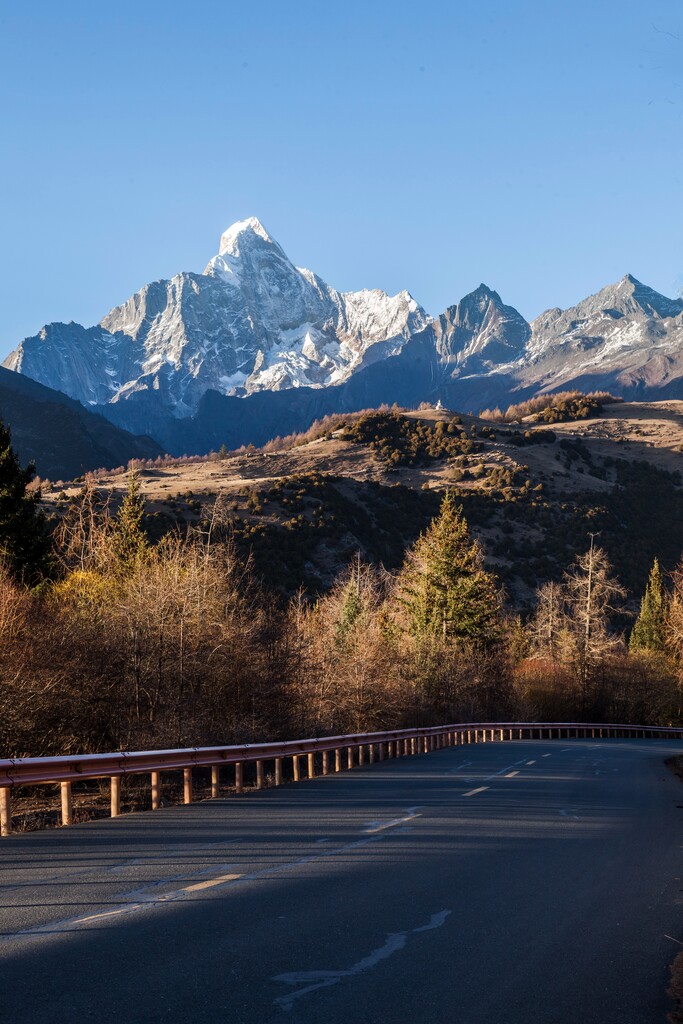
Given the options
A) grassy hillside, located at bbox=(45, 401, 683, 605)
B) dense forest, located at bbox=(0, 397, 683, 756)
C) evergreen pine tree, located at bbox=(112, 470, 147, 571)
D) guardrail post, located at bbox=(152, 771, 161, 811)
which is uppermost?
grassy hillside, located at bbox=(45, 401, 683, 605)

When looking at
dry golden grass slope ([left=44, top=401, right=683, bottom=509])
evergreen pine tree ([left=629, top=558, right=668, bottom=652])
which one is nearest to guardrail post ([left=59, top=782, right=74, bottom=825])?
evergreen pine tree ([left=629, top=558, right=668, bottom=652])

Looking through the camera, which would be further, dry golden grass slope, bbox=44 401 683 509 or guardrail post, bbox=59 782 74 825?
dry golden grass slope, bbox=44 401 683 509

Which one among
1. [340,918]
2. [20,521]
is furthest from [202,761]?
[20,521]

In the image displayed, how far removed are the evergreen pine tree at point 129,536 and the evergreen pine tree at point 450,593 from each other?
14362 millimetres

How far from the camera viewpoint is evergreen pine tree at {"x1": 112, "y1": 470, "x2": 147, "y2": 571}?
1182 inches

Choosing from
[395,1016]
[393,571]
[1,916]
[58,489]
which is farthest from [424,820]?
[58,489]

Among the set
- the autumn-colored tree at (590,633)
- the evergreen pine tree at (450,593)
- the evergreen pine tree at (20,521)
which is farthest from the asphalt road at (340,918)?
the autumn-colored tree at (590,633)

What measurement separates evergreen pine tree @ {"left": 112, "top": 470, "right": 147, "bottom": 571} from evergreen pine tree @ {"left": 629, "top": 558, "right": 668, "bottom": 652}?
4252 centimetres

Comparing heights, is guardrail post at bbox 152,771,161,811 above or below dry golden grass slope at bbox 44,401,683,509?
below

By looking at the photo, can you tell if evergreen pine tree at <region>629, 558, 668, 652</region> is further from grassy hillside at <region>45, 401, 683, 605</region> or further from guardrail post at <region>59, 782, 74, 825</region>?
guardrail post at <region>59, 782, 74, 825</region>

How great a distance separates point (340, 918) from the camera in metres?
8.02

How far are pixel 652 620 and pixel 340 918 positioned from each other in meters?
80.0

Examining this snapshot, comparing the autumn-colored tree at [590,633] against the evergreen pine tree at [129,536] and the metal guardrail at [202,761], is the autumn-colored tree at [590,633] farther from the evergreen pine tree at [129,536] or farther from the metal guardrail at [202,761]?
the metal guardrail at [202,761]

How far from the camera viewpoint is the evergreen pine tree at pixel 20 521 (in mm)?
35250
